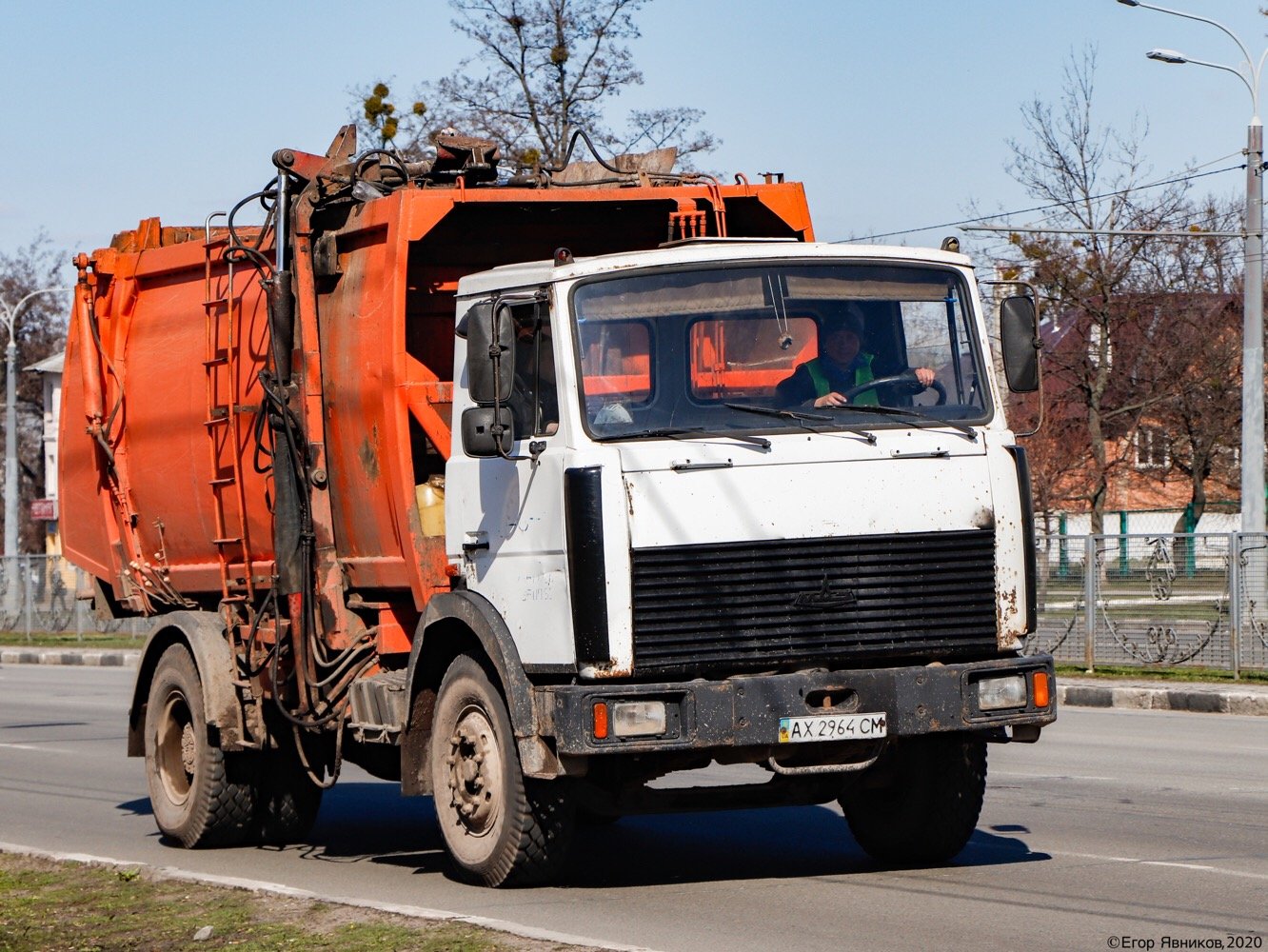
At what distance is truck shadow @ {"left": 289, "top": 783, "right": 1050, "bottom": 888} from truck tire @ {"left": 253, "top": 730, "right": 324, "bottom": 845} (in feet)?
0.50

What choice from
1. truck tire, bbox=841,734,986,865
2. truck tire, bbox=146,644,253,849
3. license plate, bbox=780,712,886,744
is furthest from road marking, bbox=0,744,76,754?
license plate, bbox=780,712,886,744

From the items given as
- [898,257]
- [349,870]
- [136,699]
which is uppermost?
[898,257]

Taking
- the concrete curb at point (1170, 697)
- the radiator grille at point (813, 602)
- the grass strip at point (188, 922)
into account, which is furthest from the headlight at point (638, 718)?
the concrete curb at point (1170, 697)

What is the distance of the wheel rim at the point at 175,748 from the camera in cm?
1090

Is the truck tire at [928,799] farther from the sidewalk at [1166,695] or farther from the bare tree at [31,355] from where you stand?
the bare tree at [31,355]

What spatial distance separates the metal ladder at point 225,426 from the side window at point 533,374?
2.80 metres

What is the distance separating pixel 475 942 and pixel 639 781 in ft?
5.52

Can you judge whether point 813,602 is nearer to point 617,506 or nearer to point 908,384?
point 617,506

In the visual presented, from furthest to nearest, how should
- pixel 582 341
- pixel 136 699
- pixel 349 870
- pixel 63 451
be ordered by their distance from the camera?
pixel 63 451 → pixel 136 699 → pixel 349 870 → pixel 582 341

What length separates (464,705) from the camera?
8.43 metres

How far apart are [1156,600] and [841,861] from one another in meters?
13.0

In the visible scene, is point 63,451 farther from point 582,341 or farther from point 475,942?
point 475,942

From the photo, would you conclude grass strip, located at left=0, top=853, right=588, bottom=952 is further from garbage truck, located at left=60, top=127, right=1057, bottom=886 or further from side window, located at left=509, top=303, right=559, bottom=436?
side window, located at left=509, top=303, right=559, bottom=436

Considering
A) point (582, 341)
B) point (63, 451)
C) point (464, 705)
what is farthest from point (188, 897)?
point (63, 451)
